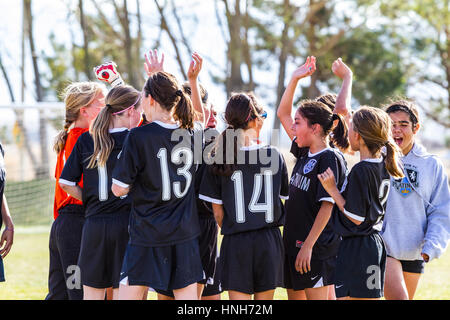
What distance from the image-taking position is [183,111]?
12.4 feet

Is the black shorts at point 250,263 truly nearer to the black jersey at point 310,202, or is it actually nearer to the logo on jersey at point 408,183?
the black jersey at point 310,202

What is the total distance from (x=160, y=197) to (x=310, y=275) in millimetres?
1378

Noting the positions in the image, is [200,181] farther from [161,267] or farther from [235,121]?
[161,267]

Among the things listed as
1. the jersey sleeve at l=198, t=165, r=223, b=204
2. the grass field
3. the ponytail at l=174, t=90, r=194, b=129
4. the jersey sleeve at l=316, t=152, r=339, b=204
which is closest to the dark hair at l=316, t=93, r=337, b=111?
the jersey sleeve at l=316, t=152, r=339, b=204

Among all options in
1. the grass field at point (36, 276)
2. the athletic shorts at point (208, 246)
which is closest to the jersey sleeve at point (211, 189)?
the athletic shorts at point (208, 246)

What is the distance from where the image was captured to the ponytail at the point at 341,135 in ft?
15.2

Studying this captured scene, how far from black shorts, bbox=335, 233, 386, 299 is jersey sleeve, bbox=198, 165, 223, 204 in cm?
95

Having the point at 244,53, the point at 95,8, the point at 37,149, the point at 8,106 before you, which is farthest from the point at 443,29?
the point at 8,106

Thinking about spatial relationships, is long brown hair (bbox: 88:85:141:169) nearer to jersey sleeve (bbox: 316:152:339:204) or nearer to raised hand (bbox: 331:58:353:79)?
jersey sleeve (bbox: 316:152:339:204)

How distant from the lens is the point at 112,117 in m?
4.00

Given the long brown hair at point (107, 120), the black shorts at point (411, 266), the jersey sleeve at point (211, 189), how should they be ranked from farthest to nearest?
the black shorts at point (411, 266) → the jersey sleeve at point (211, 189) → the long brown hair at point (107, 120)

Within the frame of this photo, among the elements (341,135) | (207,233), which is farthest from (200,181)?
(341,135)
